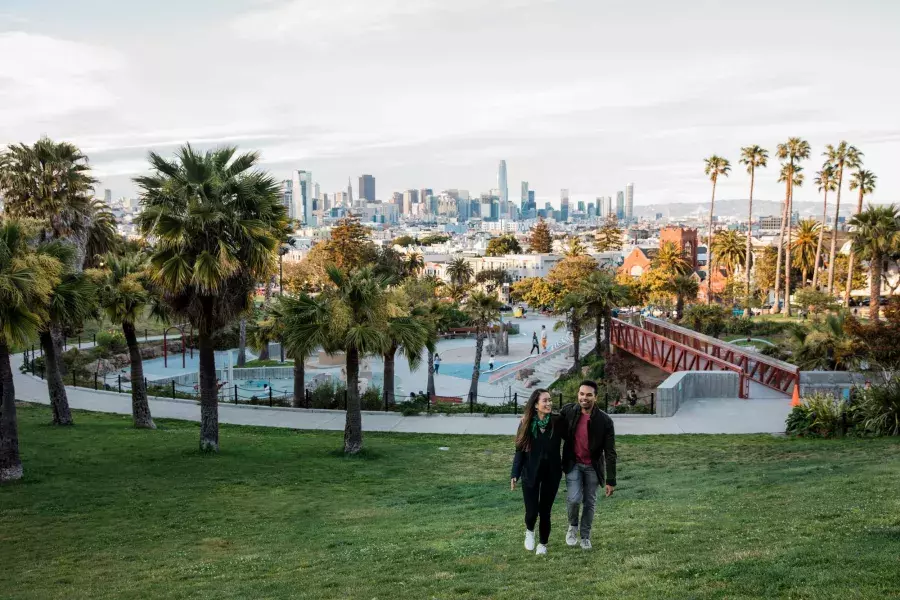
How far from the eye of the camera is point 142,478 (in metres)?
14.8

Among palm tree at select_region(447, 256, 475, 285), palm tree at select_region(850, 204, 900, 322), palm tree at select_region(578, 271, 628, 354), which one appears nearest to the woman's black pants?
palm tree at select_region(578, 271, 628, 354)

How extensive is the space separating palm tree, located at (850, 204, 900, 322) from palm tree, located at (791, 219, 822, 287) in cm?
3120

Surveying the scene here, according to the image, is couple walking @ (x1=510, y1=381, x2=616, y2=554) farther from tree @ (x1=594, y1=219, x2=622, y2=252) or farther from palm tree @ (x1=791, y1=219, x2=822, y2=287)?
tree @ (x1=594, y1=219, x2=622, y2=252)

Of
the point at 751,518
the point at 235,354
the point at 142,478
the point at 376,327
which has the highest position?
the point at 376,327

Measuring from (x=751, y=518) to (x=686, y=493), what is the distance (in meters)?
2.41

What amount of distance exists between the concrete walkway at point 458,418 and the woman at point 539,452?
12.5 meters

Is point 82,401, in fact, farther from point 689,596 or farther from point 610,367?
point 689,596

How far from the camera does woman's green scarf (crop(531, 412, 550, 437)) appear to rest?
765 centimetres

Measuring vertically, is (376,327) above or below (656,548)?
above

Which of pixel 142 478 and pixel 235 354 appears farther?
pixel 235 354

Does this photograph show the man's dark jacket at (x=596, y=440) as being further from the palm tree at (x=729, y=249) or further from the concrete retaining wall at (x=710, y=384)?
the palm tree at (x=729, y=249)

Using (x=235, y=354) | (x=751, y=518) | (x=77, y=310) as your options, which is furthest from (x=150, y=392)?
(x=751, y=518)

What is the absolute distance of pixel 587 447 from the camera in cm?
774

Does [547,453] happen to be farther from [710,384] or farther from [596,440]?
[710,384]
